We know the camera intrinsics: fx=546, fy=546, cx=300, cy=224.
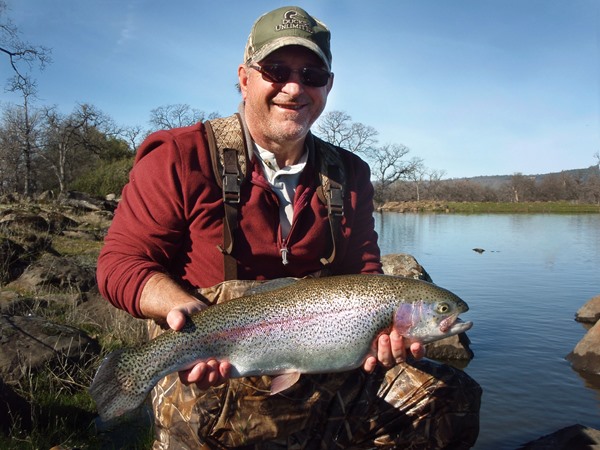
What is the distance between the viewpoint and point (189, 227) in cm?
376

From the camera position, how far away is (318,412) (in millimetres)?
3785

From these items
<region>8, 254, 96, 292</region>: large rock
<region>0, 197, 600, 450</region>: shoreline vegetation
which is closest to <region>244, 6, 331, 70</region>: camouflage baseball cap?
<region>0, 197, 600, 450</region>: shoreline vegetation

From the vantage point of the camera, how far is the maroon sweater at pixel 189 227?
3562 mm

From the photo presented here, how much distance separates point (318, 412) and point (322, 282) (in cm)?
100

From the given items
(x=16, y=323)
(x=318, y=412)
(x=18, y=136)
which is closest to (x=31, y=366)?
(x=16, y=323)

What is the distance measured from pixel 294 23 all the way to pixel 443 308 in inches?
87.1

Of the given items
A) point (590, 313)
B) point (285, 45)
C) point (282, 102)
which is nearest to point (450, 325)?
point (282, 102)

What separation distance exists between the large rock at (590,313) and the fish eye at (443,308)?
10.5m

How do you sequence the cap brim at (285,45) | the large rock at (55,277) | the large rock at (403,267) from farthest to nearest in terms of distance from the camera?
1. the large rock at (403,267)
2. the large rock at (55,277)
3. the cap brim at (285,45)

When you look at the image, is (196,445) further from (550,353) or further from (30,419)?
(550,353)

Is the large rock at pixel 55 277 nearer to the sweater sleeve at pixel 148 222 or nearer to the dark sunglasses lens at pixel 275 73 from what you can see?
the sweater sleeve at pixel 148 222

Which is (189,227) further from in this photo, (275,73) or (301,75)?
(301,75)

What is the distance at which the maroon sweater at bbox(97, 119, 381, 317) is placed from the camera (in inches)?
140

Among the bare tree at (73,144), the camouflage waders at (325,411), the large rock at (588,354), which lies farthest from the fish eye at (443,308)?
the bare tree at (73,144)
